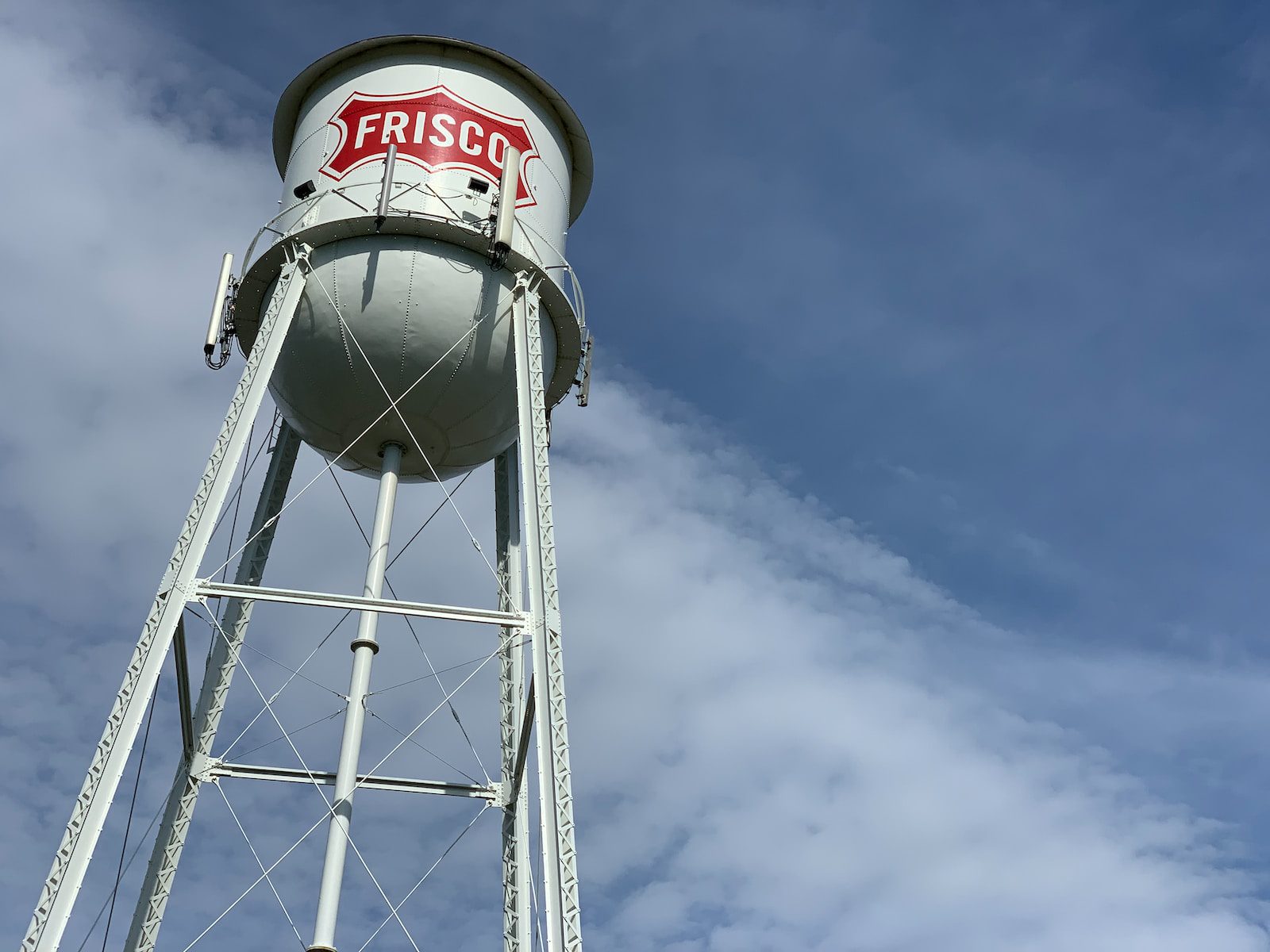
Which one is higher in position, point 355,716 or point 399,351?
point 399,351

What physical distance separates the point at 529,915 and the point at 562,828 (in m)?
3.61

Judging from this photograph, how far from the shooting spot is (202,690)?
1541cm

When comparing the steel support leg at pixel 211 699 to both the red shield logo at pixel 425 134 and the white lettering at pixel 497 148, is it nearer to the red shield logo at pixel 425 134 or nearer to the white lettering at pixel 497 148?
the red shield logo at pixel 425 134

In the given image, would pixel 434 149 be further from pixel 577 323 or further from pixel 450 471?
pixel 450 471

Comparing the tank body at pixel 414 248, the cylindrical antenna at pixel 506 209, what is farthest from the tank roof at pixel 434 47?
the cylindrical antenna at pixel 506 209

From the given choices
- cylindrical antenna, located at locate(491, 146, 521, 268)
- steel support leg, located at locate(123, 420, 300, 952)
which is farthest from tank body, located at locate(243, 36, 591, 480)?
steel support leg, located at locate(123, 420, 300, 952)

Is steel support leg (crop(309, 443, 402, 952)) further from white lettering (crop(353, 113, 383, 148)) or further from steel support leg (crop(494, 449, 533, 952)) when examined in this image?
white lettering (crop(353, 113, 383, 148))

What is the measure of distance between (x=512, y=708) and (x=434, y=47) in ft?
25.7

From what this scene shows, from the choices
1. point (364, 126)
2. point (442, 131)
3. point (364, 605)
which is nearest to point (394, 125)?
point (364, 126)

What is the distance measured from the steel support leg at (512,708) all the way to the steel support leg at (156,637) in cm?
334

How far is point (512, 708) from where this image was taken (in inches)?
634

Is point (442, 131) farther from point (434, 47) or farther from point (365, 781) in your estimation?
point (365, 781)

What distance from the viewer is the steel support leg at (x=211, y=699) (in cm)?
1414

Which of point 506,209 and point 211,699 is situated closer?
point 506,209
